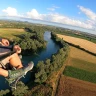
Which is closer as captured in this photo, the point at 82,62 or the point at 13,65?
the point at 13,65

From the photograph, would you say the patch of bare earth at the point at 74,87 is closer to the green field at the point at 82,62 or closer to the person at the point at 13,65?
the green field at the point at 82,62

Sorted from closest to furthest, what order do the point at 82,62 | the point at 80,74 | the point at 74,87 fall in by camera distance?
1. the point at 74,87
2. the point at 80,74
3. the point at 82,62

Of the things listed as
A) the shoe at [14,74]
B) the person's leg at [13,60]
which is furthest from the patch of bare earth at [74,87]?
the person's leg at [13,60]

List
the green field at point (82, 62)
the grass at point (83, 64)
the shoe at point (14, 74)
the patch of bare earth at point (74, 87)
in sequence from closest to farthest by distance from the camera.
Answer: the shoe at point (14, 74)
the patch of bare earth at point (74, 87)
the grass at point (83, 64)
the green field at point (82, 62)

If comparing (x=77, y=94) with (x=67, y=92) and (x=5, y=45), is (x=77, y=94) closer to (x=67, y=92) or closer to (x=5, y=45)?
(x=67, y=92)

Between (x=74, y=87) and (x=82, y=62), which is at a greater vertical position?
(x=74, y=87)

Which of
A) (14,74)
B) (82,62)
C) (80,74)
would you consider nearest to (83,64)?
(82,62)

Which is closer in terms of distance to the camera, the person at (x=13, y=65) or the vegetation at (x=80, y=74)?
the person at (x=13, y=65)

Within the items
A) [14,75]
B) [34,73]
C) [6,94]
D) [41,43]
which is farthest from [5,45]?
[41,43]

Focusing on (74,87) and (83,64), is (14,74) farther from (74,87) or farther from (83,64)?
(83,64)
